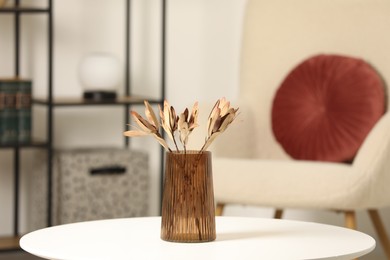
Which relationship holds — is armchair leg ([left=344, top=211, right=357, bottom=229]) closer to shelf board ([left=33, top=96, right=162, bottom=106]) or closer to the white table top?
the white table top

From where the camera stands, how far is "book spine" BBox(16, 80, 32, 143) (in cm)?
350

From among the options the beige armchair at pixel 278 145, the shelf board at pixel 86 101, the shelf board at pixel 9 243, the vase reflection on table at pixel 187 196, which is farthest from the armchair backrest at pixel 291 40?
the vase reflection on table at pixel 187 196

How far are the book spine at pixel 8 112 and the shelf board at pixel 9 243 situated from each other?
39 cm

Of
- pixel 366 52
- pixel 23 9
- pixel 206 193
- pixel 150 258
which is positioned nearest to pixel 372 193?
pixel 366 52

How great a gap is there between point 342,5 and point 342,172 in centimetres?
82

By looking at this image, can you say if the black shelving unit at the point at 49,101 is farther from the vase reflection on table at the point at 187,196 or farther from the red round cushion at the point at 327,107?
the vase reflection on table at the point at 187,196

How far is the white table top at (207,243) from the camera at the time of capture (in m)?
1.67

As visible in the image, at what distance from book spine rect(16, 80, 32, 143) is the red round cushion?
3.13 ft

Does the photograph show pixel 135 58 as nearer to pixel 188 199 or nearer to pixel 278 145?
pixel 278 145

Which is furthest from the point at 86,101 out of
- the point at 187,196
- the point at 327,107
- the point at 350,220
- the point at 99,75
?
the point at 187,196

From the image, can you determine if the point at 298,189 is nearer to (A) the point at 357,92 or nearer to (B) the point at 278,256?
(A) the point at 357,92

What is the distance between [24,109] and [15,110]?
0.03 meters

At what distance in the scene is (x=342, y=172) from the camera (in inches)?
106

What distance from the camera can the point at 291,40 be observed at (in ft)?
11.0
